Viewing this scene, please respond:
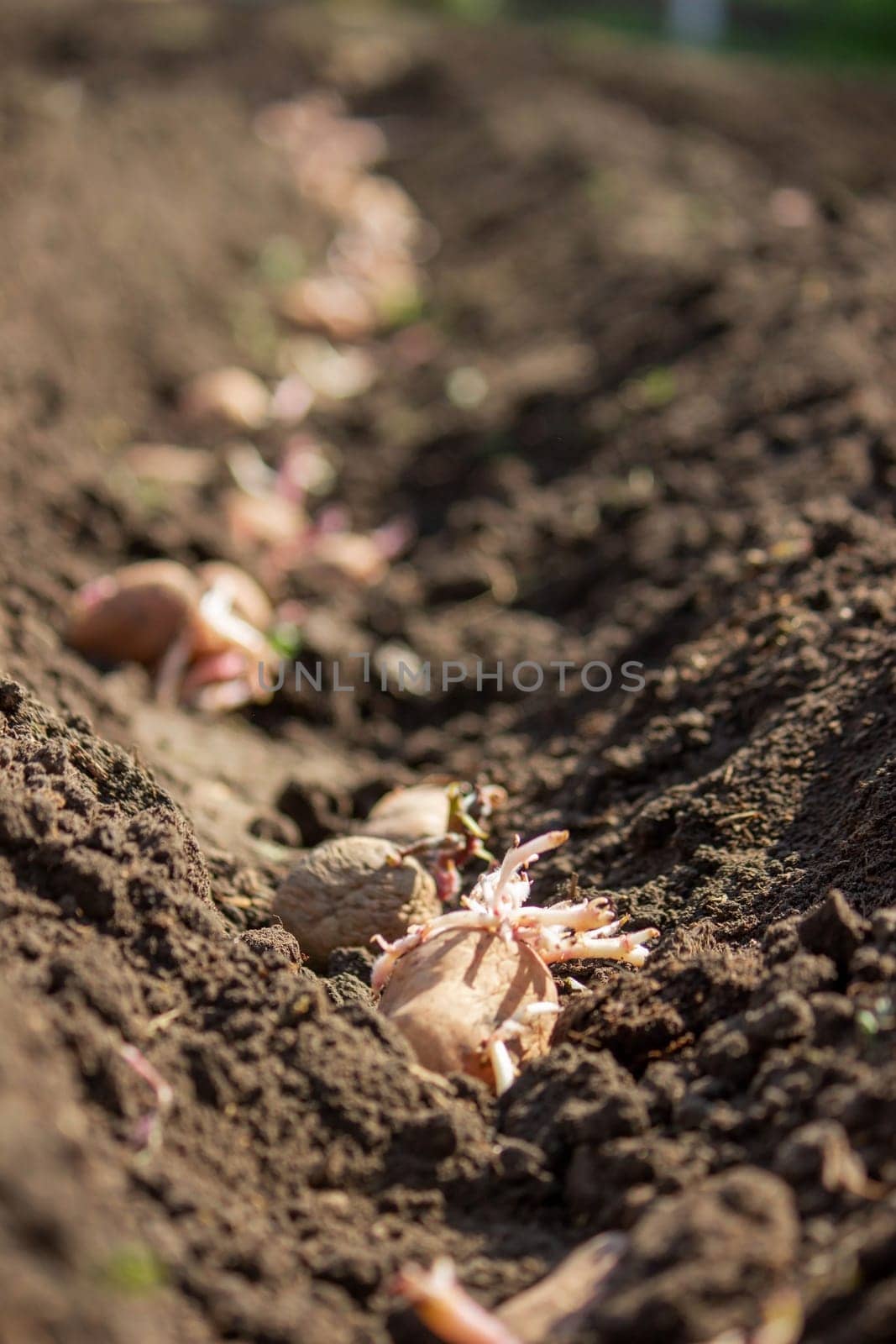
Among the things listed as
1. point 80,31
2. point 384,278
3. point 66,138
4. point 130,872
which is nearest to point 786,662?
point 130,872

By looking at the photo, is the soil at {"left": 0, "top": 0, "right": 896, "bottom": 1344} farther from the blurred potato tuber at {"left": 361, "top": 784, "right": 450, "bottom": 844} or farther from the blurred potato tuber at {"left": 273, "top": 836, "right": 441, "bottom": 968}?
the blurred potato tuber at {"left": 361, "top": 784, "right": 450, "bottom": 844}

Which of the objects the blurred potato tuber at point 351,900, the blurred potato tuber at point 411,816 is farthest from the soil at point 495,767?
the blurred potato tuber at point 411,816

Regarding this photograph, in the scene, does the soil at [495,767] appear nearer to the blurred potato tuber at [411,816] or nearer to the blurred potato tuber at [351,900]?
the blurred potato tuber at [351,900]

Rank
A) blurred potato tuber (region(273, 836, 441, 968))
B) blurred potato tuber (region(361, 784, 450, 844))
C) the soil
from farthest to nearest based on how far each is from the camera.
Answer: blurred potato tuber (region(361, 784, 450, 844))
blurred potato tuber (region(273, 836, 441, 968))
the soil

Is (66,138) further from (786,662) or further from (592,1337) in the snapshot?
(592,1337)

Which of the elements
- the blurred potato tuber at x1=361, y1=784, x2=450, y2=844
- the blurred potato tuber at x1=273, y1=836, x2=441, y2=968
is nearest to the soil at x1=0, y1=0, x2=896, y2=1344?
the blurred potato tuber at x1=273, y1=836, x2=441, y2=968

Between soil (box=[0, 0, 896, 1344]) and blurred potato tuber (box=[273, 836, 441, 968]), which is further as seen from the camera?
blurred potato tuber (box=[273, 836, 441, 968])

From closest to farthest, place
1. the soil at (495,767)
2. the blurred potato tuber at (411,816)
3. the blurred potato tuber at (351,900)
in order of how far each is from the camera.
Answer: the soil at (495,767) → the blurred potato tuber at (351,900) → the blurred potato tuber at (411,816)

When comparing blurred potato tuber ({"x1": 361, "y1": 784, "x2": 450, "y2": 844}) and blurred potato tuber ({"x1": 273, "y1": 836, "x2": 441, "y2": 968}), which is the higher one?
blurred potato tuber ({"x1": 361, "y1": 784, "x2": 450, "y2": 844})
